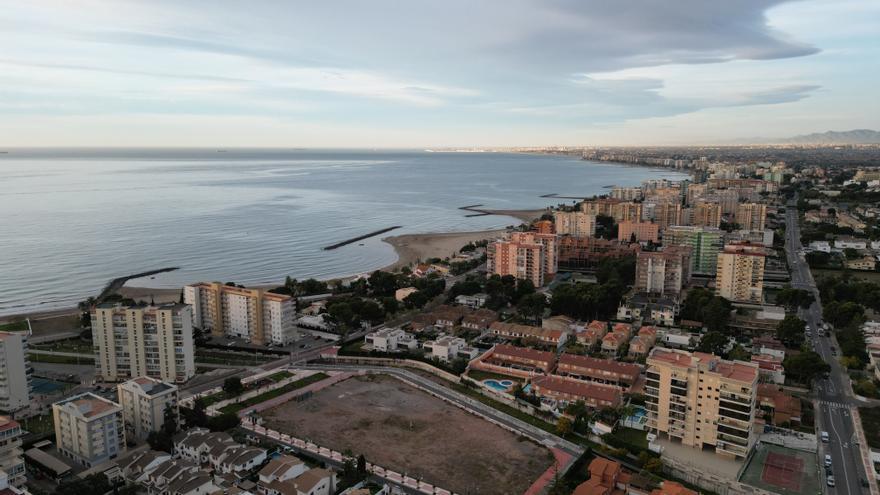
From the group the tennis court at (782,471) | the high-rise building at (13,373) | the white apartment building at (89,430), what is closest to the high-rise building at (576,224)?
the tennis court at (782,471)

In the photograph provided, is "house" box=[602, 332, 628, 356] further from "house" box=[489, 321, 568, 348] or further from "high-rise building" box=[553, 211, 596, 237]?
"high-rise building" box=[553, 211, 596, 237]

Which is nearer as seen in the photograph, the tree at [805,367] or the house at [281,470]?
the house at [281,470]

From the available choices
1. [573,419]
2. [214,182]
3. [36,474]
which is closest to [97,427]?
[36,474]

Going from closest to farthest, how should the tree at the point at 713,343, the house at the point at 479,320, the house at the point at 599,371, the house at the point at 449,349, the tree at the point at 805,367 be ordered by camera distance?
the tree at the point at 805,367, the house at the point at 599,371, the tree at the point at 713,343, the house at the point at 449,349, the house at the point at 479,320

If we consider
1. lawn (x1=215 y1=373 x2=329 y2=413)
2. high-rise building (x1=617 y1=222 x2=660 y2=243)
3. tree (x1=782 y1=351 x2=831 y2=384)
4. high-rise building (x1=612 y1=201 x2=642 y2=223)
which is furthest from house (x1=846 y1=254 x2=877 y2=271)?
lawn (x1=215 y1=373 x2=329 y2=413)

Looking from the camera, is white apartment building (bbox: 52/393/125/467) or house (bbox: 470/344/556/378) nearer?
white apartment building (bbox: 52/393/125/467)

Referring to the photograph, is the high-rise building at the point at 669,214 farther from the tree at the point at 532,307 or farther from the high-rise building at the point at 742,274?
the tree at the point at 532,307

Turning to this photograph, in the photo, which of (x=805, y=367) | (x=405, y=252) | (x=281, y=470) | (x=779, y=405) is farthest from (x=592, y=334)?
(x=405, y=252)
